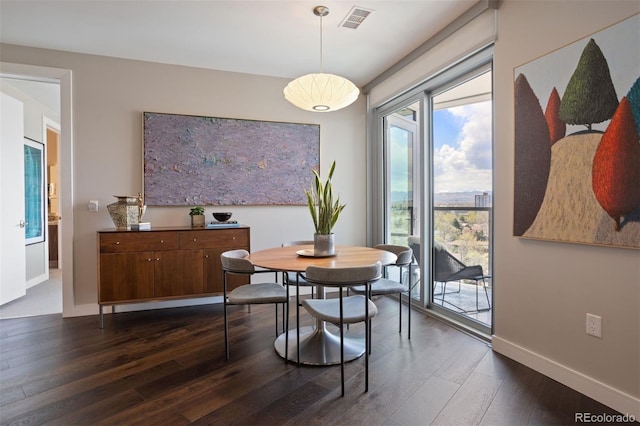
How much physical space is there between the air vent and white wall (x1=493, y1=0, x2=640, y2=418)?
1040 mm

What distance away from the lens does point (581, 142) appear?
2.04 m

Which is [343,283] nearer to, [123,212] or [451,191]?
[451,191]

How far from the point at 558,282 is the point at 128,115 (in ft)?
13.7

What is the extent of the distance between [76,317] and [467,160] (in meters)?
4.12

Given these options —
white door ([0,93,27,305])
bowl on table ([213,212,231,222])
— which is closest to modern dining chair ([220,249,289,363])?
bowl on table ([213,212,231,222])

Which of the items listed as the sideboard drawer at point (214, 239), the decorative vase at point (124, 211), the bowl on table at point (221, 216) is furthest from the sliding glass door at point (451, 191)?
the decorative vase at point (124, 211)

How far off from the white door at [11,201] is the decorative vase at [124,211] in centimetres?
159

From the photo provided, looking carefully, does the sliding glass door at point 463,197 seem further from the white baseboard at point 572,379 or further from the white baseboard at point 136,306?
the white baseboard at point 136,306

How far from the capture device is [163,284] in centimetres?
349

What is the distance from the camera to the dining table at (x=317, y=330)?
240cm

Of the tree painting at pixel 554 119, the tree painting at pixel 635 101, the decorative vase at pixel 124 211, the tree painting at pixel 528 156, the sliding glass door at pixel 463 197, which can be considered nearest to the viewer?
the tree painting at pixel 635 101

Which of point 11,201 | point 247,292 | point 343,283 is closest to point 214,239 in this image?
point 247,292

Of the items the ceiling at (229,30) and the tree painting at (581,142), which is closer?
the tree painting at (581,142)

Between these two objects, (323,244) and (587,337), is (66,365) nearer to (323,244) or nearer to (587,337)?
(323,244)
